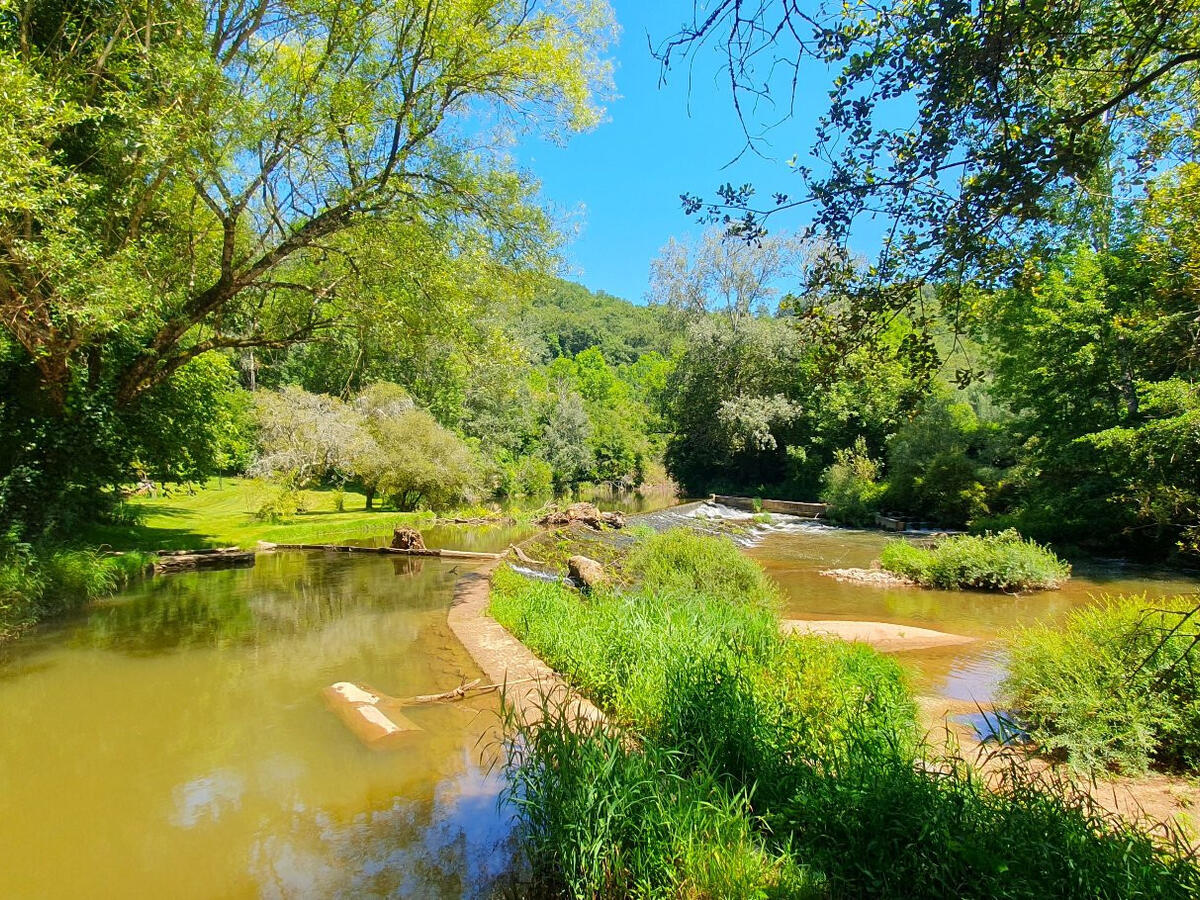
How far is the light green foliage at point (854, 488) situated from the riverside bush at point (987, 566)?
38.3ft

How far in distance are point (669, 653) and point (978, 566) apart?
10140 millimetres

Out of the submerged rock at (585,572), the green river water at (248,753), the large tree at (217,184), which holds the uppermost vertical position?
the large tree at (217,184)

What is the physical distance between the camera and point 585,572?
39.8 ft

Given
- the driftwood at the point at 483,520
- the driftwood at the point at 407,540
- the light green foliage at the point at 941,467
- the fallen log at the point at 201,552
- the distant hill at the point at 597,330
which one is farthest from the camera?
the distant hill at the point at 597,330

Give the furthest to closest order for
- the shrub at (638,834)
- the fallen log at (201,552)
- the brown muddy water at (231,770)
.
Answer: the fallen log at (201,552) < the brown muddy water at (231,770) < the shrub at (638,834)

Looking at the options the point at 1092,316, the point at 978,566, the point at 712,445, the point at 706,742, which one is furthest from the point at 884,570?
the point at 712,445

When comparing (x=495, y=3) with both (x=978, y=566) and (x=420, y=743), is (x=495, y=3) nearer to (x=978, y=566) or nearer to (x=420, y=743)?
(x=420, y=743)

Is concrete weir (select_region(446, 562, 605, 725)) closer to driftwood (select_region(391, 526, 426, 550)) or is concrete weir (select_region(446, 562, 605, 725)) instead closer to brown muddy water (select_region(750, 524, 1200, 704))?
brown muddy water (select_region(750, 524, 1200, 704))

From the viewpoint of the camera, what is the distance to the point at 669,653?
630cm

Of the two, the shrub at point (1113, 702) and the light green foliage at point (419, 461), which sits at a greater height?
the light green foliage at point (419, 461)

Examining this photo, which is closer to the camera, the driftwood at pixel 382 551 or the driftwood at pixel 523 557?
the driftwood at pixel 523 557

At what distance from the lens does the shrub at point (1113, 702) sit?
16.6 ft

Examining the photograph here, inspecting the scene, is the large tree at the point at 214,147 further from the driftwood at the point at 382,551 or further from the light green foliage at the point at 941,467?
the light green foliage at the point at 941,467

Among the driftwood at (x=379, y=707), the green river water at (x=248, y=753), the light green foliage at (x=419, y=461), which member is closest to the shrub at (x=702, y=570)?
the green river water at (x=248, y=753)
